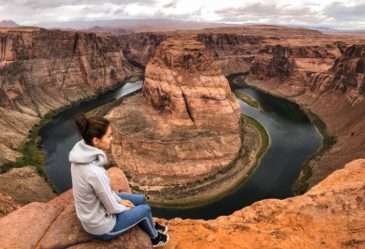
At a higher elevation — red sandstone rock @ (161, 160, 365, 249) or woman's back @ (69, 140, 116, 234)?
woman's back @ (69, 140, 116, 234)

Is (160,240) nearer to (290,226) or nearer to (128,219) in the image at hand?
(128,219)

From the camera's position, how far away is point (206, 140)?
63469mm

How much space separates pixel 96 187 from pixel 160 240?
3.68m

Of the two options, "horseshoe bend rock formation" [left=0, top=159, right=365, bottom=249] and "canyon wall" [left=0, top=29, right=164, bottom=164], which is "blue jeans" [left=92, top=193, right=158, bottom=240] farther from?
"canyon wall" [left=0, top=29, right=164, bottom=164]

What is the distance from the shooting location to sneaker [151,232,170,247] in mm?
11151

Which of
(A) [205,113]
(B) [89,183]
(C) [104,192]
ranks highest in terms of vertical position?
(B) [89,183]

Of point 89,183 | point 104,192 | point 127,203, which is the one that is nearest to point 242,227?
point 127,203

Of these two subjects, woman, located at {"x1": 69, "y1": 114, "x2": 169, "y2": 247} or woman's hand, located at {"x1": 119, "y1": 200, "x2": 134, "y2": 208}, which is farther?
woman's hand, located at {"x1": 119, "y1": 200, "x2": 134, "y2": 208}

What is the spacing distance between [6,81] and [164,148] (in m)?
57.3

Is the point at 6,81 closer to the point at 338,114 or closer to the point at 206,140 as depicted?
the point at 206,140

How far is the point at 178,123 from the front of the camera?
225 ft

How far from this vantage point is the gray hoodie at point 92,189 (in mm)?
8711

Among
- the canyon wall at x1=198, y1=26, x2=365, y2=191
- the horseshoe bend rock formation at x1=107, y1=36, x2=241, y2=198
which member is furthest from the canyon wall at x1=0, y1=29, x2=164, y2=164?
the canyon wall at x1=198, y1=26, x2=365, y2=191

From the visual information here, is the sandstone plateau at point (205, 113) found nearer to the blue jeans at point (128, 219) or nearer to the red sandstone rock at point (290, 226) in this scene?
the red sandstone rock at point (290, 226)
